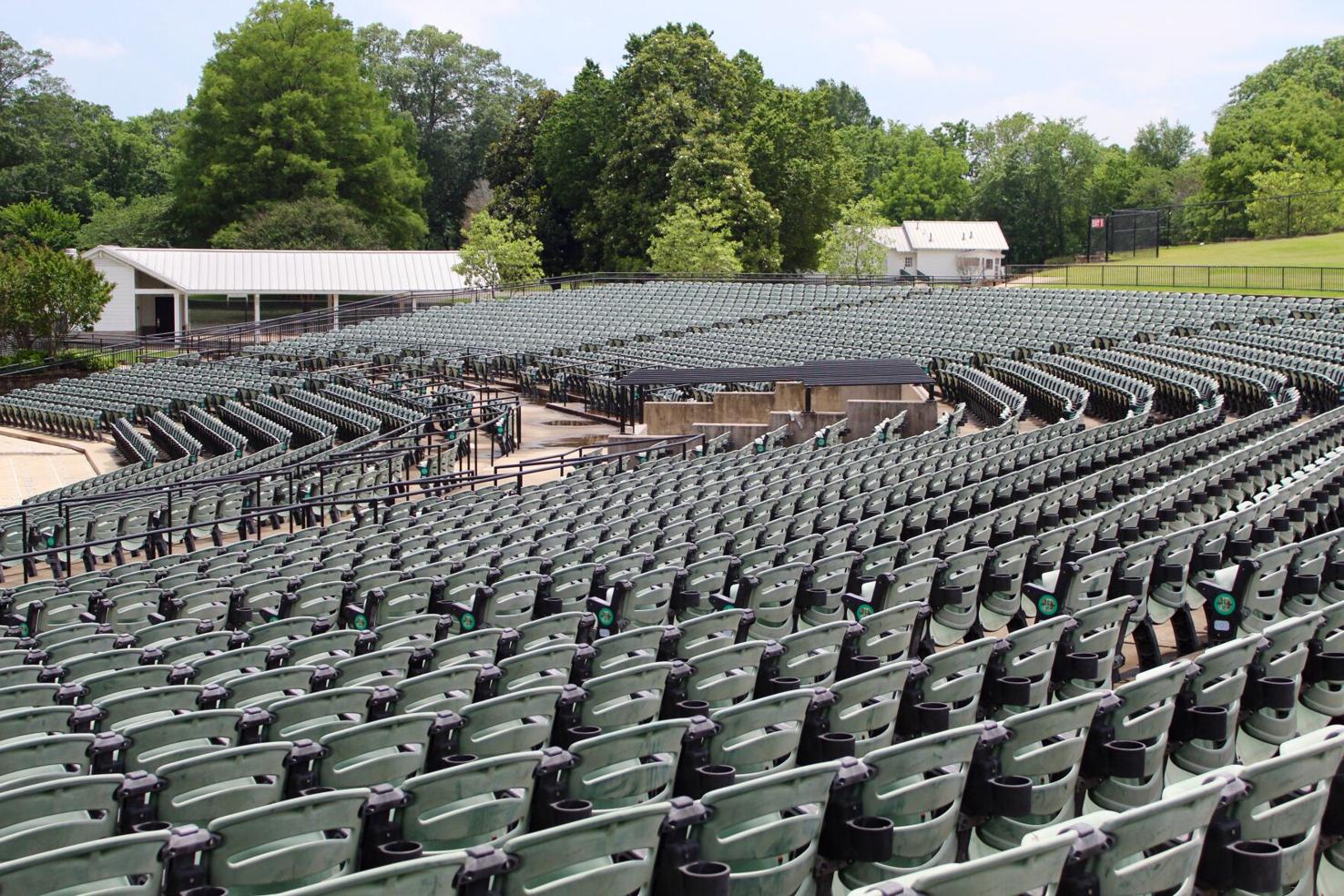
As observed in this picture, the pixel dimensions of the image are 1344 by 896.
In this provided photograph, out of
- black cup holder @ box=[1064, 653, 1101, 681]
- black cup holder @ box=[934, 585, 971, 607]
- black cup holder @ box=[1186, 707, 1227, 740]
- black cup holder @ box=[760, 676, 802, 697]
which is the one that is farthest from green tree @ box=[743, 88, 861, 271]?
black cup holder @ box=[1186, 707, 1227, 740]

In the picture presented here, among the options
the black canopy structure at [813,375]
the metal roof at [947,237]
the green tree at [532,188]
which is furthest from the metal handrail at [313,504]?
the metal roof at [947,237]

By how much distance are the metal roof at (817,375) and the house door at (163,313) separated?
39620mm

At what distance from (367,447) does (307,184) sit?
5713 cm

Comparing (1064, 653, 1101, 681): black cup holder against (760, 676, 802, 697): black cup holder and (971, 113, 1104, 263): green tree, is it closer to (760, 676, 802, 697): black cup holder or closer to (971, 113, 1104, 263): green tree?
(760, 676, 802, 697): black cup holder

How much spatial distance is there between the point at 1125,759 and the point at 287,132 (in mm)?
76934

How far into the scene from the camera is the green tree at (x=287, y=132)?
249 ft

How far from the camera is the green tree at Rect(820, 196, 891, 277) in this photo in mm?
63312

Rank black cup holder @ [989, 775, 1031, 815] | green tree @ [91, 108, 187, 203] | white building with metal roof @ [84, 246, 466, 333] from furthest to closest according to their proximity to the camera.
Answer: green tree @ [91, 108, 187, 203] < white building with metal roof @ [84, 246, 466, 333] < black cup holder @ [989, 775, 1031, 815]

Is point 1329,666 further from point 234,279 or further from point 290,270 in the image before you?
point 290,270

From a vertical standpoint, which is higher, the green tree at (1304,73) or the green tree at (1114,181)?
the green tree at (1304,73)

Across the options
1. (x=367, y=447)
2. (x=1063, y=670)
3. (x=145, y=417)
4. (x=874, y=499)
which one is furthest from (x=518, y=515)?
(x=145, y=417)

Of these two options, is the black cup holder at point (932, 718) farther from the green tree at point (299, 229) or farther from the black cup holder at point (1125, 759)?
the green tree at point (299, 229)

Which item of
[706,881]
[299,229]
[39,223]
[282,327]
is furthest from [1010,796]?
[39,223]

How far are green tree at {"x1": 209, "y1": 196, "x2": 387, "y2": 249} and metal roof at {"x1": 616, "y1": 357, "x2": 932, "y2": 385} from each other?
163ft
